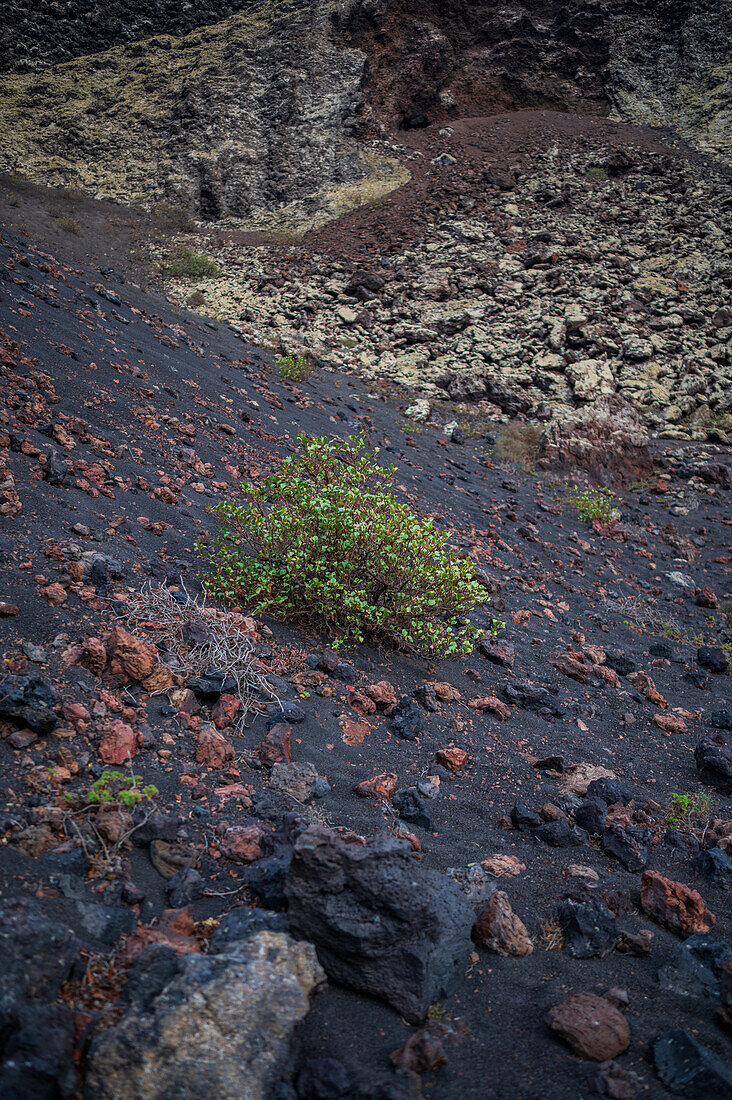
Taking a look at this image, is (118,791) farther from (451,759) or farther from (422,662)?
(422,662)

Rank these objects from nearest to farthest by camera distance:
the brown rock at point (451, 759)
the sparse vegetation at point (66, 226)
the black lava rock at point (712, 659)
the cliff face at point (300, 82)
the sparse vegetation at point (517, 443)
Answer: the brown rock at point (451, 759) → the black lava rock at point (712, 659) → the sparse vegetation at point (517, 443) → the sparse vegetation at point (66, 226) → the cliff face at point (300, 82)

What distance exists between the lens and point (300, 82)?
61.3 feet

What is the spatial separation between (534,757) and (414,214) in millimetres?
16218

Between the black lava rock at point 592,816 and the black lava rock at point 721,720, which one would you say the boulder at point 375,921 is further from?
the black lava rock at point 721,720

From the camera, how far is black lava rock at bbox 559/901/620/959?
5.64 ft

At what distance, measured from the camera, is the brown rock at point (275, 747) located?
7.29ft

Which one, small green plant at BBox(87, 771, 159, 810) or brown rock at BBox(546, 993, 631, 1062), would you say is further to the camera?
small green plant at BBox(87, 771, 159, 810)

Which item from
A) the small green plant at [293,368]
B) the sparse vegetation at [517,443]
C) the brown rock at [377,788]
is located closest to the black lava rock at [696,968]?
the brown rock at [377,788]

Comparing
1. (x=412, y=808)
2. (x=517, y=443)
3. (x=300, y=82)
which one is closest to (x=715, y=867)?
(x=412, y=808)

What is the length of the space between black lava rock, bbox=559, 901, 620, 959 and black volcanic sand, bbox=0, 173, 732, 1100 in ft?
0.13

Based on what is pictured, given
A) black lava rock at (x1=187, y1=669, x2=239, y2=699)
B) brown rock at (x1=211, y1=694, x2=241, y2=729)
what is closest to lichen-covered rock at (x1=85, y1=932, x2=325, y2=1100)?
brown rock at (x1=211, y1=694, x2=241, y2=729)

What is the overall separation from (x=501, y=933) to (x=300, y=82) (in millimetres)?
23640

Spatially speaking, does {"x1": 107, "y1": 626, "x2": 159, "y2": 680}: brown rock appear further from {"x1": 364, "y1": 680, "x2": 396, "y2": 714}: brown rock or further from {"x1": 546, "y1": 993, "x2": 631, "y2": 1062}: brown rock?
{"x1": 546, "y1": 993, "x2": 631, "y2": 1062}: brown rock

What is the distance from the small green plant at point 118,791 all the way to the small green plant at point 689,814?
7.03 feet
